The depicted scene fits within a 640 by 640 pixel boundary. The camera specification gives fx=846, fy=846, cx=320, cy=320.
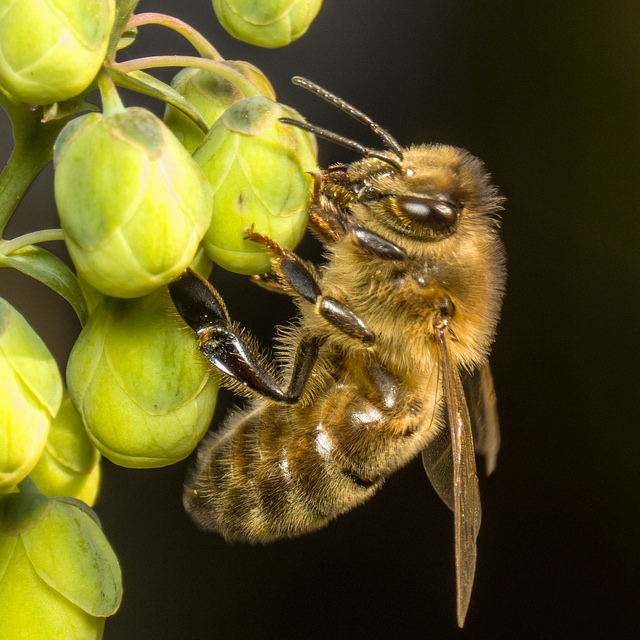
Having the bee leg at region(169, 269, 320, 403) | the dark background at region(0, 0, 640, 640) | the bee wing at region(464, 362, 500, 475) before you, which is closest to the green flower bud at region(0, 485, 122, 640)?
the bee leg at region(169, 269, 320, 403)

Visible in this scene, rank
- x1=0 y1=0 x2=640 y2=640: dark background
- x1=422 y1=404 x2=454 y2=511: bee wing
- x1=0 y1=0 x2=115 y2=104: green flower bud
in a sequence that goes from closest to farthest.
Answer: x1=0 y1=0 x2=115 y2=104: green flower bud
x1=422 y1=404 x2=454 y2=511: bee wing
x1=0 y1=0 x2=640 y2=640: dark background

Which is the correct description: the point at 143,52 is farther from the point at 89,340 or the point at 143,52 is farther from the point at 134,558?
the point at 89,340

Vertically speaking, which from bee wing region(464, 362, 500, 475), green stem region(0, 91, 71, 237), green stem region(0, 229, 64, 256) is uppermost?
green stem region(0, 91, 71, 237)

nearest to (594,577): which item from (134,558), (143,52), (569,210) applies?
(569,210)

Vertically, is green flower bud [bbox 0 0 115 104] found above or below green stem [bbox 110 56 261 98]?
above

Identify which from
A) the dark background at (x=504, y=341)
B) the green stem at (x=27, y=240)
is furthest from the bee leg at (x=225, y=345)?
the dark background at (x=504, y=341)

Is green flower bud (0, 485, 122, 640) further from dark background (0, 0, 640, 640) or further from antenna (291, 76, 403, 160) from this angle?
dark background (0, 0, 640, 640)

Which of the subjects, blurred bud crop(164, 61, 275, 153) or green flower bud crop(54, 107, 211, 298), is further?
blurred bud crop(164, 61, 275, 153)
